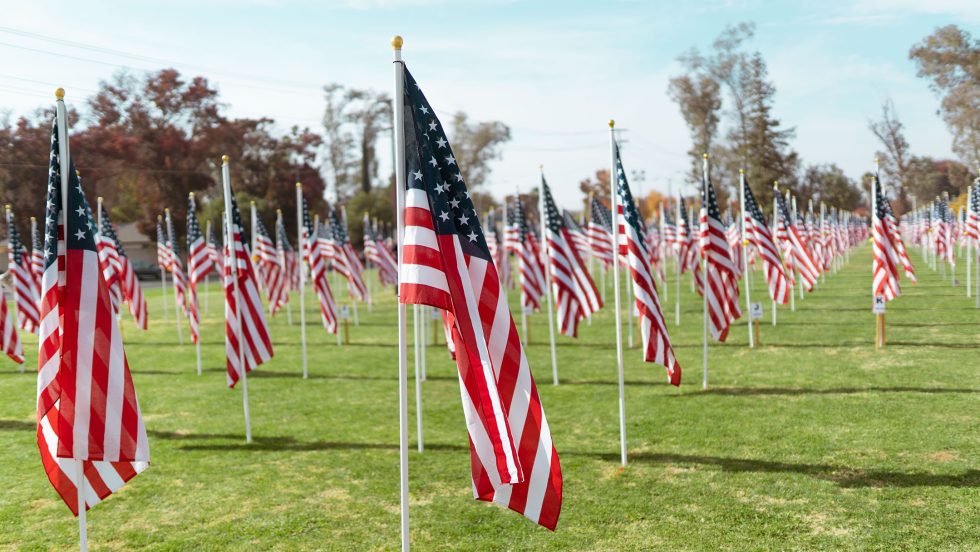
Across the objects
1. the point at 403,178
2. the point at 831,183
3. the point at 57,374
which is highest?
the point at 831,183

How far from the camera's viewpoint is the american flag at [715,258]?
13.3 m

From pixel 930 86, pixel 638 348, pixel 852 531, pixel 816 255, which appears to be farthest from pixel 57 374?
pixel 930 86

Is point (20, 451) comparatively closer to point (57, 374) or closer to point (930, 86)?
point (57, 374)

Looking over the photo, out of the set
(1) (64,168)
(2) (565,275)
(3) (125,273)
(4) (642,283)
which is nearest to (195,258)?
(3) (125,273)

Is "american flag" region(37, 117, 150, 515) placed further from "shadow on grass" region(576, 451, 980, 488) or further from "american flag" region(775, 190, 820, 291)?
"american flag" region(775, 190, 820, 291)

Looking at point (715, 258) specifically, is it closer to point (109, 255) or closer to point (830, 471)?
point (830, 471)

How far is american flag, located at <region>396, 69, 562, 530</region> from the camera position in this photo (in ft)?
17.5

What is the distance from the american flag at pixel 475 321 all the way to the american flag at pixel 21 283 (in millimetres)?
16873

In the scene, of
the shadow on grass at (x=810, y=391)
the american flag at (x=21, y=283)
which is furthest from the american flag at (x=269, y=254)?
the shadow on grass at (x=810, y=391)

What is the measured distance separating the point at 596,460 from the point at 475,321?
547 cm

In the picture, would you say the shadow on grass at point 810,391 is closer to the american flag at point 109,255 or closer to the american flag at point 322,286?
the american flag at point 322,286

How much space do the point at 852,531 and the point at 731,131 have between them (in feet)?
217

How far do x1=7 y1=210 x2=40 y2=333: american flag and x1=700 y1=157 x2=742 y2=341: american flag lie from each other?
622 inches

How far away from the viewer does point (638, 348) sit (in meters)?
19.8
